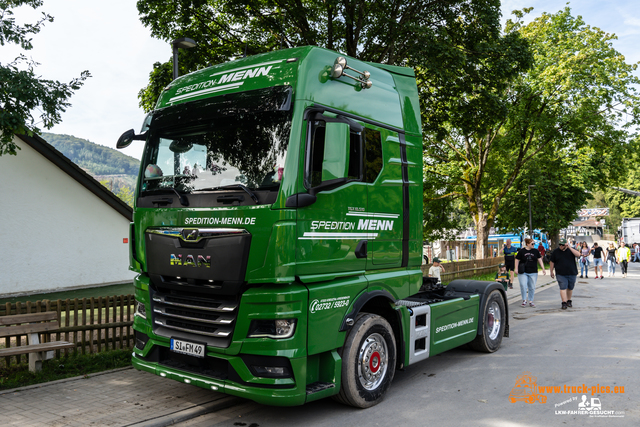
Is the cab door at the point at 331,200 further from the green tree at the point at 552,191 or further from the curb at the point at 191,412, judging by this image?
the green tree at the point at 552,191

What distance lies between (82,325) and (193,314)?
338cm

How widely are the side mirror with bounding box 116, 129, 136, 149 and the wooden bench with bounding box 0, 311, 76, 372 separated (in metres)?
2.68

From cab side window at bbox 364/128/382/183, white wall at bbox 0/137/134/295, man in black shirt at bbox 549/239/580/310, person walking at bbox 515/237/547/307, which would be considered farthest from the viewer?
white wall at bbox 0/137/134/295

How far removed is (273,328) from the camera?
4309 mm

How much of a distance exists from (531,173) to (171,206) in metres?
27.5

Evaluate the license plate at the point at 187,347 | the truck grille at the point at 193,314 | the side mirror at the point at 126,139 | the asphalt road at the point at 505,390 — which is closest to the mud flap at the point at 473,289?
the asphalt road at the point at 505,390

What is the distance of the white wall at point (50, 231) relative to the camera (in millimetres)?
15938

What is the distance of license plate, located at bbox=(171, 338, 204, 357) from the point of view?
460 cm

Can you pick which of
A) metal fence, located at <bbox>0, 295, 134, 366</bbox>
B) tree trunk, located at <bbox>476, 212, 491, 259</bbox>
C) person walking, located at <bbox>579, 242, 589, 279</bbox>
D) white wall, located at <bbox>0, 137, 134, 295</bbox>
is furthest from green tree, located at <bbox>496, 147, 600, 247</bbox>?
metal fence, located at <bbox>0, 295, 134, 366</bbox>

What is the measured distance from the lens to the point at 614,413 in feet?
16.0

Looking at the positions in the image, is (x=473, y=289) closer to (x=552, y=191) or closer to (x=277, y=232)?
(x=277, y=232)

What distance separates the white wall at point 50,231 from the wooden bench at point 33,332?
1112 cm

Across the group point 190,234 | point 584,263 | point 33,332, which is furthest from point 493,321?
point 584,263

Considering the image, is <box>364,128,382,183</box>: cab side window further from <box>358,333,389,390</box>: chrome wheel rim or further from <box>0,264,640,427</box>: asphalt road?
<box>0,264,640,427</box>: asphalt road
